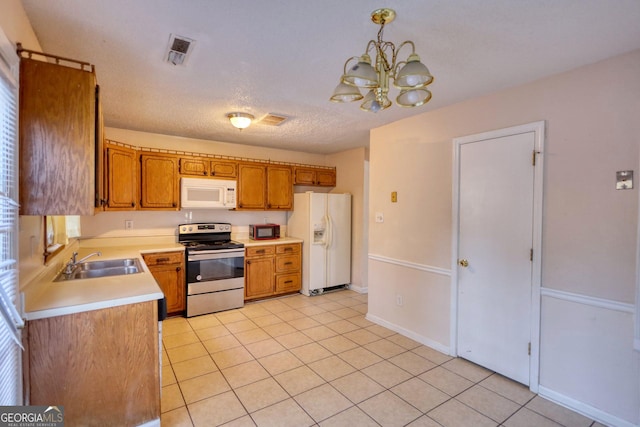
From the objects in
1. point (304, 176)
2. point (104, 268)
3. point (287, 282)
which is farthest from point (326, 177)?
point (104, 268)

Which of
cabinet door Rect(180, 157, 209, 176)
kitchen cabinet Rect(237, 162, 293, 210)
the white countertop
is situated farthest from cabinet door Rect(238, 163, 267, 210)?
the white countertop

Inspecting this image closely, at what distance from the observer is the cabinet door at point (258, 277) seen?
4.33 meters

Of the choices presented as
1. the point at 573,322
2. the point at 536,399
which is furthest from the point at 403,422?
the point at 573,322

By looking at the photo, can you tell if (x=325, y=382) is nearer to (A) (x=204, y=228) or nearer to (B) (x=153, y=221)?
(A) (x=204, y=228)

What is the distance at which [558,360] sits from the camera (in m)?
2.21

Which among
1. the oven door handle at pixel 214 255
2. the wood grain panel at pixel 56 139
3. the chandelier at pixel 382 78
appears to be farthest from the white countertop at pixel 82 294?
the chandelier at pixel 382 78

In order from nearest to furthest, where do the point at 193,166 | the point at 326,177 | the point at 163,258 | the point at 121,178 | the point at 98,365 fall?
the point at 98,365
the point at 121,178
the point at 163,258
the point at 193,166
the point at 326,177

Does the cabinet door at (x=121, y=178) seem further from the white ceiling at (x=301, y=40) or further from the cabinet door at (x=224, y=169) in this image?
the cabinet door at (x=224, y=169)

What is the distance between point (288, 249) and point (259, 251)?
1.60 feet

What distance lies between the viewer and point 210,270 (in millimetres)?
3941

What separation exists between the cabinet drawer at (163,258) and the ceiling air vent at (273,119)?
1.95 metres

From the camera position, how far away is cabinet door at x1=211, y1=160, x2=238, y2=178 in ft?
14.0

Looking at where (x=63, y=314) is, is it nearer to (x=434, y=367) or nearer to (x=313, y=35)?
(x=313, y=35)

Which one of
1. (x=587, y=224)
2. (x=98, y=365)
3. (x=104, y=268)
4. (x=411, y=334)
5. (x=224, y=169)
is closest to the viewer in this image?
(x=98, y=365)
